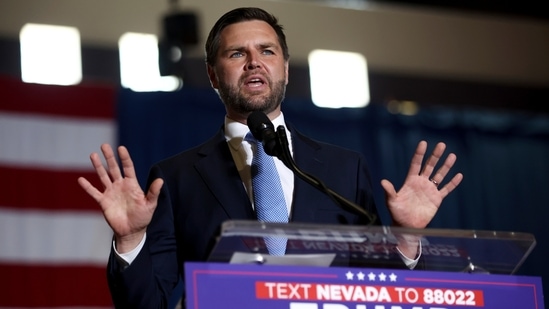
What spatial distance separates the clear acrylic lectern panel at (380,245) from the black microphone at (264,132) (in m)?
0.26

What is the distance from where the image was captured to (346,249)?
1.80 metres

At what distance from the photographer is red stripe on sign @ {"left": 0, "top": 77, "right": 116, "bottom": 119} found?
493 cm

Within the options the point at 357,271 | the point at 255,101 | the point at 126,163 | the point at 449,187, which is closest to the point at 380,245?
the point at 357,271

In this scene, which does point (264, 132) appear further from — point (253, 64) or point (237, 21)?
point (237, 21)

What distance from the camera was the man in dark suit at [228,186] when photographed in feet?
6.40

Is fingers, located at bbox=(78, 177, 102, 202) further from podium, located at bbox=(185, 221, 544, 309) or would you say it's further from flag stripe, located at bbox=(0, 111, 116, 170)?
flag stripe, located at bbox=(0, 111, 116, 170)

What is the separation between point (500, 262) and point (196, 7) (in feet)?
14.5

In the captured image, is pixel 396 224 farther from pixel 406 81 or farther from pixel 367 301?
pixel 406 81

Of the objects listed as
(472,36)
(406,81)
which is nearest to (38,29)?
(406,81)

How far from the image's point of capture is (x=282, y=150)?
1971 millimetres

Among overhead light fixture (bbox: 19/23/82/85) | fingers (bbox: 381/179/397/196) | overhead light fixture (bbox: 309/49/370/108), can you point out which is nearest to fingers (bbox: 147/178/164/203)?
fingers (bbox: 381/179/397/196)

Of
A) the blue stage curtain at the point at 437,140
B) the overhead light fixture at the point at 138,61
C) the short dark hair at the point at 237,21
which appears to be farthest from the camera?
the overhead light fixture at the point at 138,61

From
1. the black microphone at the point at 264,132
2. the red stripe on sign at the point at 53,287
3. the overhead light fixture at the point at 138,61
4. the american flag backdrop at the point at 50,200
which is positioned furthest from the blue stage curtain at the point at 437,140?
the black microphone at the point at 264,132

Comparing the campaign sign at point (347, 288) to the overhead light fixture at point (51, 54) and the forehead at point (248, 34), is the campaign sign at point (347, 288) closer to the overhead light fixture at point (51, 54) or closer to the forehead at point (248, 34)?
the forehead at point (248, 34)
